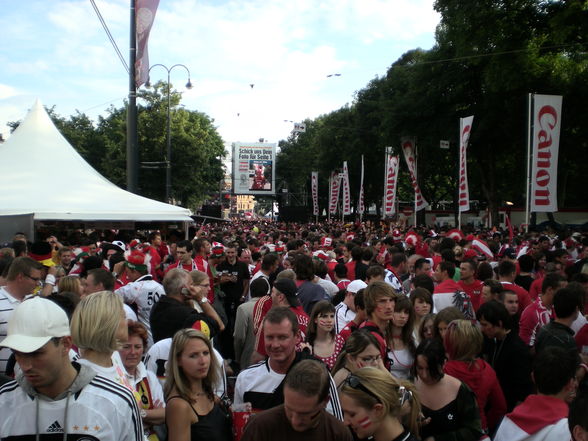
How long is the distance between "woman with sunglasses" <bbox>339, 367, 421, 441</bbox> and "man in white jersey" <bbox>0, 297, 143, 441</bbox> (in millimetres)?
1090

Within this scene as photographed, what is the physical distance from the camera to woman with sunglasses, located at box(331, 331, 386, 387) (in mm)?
3854

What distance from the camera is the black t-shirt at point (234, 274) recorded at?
9.59 m

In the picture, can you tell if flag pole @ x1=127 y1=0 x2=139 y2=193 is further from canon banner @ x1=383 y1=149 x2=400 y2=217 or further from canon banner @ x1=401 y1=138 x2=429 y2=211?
canon banner @ x1=401 y1=138 x2=429 y2=211

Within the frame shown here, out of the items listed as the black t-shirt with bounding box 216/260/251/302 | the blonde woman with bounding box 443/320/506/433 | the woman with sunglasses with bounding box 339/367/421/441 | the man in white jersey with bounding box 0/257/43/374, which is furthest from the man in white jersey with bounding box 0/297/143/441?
the black t-shirt with bounding box 216/260/251/302

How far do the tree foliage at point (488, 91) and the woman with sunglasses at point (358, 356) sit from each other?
2121 cm

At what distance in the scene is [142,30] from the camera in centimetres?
1755

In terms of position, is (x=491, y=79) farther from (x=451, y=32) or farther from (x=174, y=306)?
(x=174, y=306)

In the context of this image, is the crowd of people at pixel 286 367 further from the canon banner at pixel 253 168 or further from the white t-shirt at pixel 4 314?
the canon banner at pixel 253 168

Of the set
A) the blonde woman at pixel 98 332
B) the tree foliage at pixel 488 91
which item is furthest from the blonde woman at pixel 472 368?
the tree foliage at pixel 488 91

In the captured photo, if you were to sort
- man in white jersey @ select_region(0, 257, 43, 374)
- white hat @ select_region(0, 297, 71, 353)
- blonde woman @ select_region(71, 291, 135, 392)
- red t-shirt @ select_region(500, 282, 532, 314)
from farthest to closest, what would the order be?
red t-shirt @ select_region(500, 282, 532, 314) → man in white jersey @ select_region(0, 257, 43, 374) → blonde woman @ select_region(71, 291, 135, 392) → white hat @ select_region(0, 297, 71, 353)

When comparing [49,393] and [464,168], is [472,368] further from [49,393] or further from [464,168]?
[464,168]

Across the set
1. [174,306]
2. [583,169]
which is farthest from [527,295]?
[583,169]

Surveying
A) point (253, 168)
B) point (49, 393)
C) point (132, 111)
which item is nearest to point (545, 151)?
point (132, 111)

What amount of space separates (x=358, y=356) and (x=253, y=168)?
8018cm
